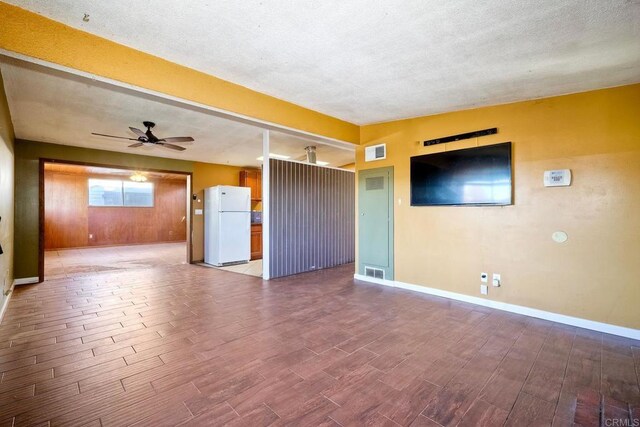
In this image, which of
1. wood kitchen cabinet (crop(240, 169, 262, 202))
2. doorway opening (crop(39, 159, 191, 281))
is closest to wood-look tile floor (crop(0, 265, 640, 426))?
doorway opening (crop(39, 159, 191, 281))

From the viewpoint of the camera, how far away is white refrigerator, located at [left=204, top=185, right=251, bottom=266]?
21.9 ft

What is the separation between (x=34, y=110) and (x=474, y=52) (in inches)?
215

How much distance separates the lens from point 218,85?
3154mm

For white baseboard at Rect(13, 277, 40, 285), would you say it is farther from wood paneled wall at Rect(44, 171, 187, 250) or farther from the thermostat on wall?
the thermostat on wall

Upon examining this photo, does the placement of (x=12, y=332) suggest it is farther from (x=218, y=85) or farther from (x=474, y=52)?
(x=474, y=52)

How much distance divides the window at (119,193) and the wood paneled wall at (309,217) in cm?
889

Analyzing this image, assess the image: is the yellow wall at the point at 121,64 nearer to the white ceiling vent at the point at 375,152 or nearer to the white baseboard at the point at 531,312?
the white ceiling vent at the point at 375,152

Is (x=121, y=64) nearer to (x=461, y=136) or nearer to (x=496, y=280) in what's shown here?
(x=461, y=136)

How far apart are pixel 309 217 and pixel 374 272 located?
67.9 inches

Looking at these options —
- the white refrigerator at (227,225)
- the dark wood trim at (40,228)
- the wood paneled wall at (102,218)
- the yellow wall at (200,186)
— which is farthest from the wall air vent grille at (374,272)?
the wood paneled wall at (102,218)

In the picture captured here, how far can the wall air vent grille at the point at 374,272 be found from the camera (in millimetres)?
4843

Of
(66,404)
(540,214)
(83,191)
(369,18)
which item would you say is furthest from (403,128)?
(83,191)

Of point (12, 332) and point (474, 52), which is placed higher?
point (474, 52)

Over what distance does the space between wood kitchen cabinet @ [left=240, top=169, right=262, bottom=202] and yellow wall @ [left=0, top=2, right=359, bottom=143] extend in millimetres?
4624
